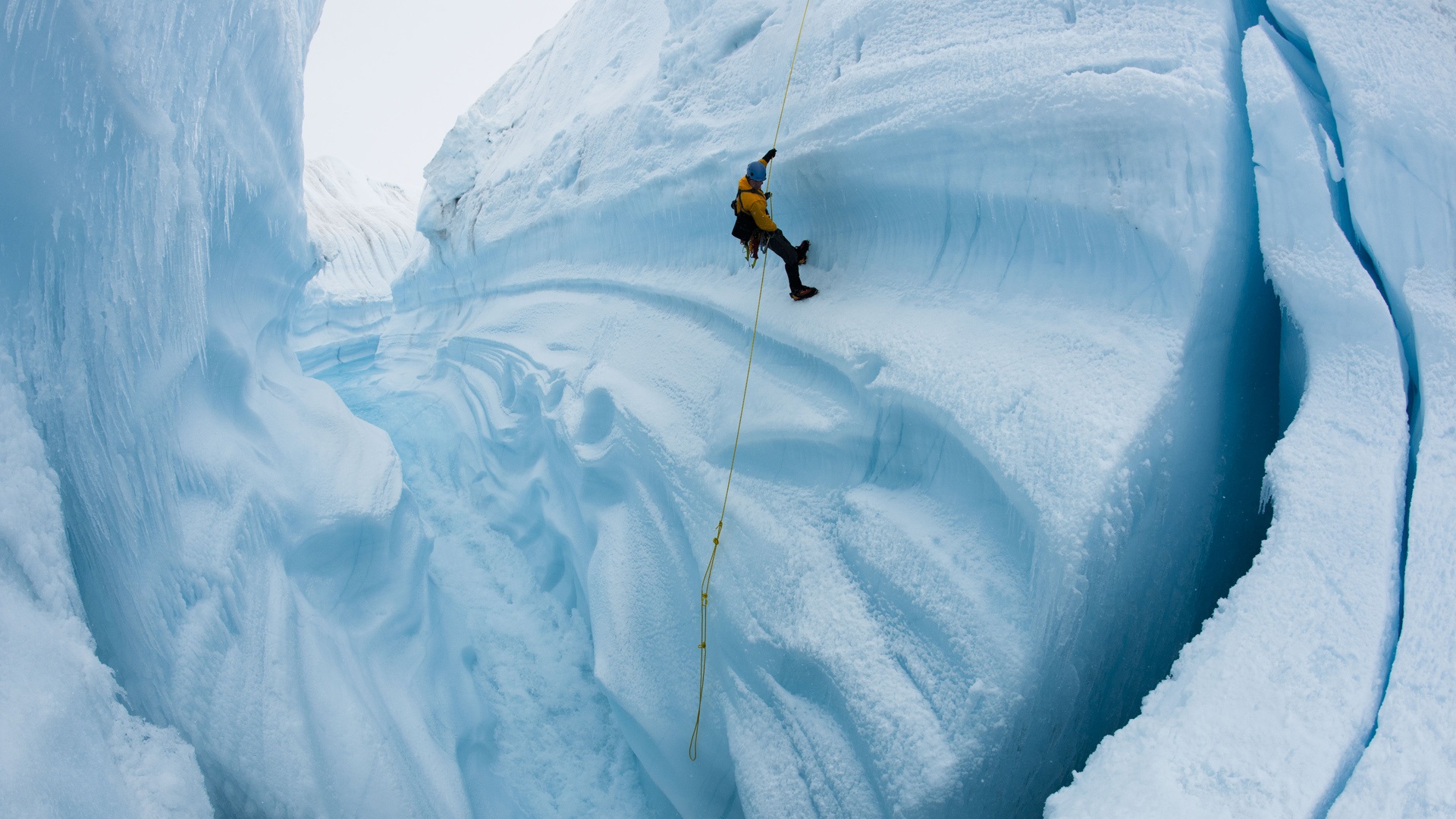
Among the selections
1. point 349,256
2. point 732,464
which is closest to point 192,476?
point 732,464

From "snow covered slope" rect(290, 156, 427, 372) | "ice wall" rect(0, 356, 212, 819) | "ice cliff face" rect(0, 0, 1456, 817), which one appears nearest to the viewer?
"ice wall" rect(0, 356, 212, 819)

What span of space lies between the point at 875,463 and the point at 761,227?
3.81 ft

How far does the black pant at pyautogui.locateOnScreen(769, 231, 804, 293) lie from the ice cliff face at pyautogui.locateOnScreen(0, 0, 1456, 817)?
166mm

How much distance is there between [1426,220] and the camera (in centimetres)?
171

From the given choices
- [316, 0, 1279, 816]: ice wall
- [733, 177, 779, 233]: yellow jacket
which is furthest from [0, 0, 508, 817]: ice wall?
[733, 177, 779, 233]: yellow jacket

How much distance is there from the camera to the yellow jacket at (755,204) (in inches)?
111

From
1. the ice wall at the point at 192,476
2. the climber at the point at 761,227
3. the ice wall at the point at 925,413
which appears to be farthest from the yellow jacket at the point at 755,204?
the ice wall at the point at 192,476

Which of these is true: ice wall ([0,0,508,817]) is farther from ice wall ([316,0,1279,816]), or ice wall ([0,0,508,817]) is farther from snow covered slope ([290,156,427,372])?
snow covered slope ([290,156,427,372])

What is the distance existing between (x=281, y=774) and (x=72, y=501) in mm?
1098

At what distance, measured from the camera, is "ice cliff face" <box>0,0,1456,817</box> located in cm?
150

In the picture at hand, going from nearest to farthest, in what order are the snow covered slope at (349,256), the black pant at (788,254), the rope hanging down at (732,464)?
1. the rope hanging down at (732,464)
2. the black pant at (788,254)
3. the snow covered slope at (349,256)

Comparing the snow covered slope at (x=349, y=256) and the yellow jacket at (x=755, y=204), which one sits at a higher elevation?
the yellow jacket at (x=755, y=204)

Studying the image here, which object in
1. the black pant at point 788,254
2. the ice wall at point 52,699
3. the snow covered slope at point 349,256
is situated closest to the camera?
the ice wall at point 52,699

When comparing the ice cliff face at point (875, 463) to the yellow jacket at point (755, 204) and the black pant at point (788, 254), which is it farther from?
the yellow jacket at point (755, 204)
